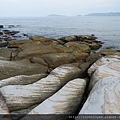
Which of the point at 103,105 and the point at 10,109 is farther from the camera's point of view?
the point at 10,109

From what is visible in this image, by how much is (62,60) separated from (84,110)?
15.0 feet

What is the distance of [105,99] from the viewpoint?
352 centimetres

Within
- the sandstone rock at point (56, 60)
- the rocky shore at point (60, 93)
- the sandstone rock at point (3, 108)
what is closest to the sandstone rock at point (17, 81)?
the rocky shore at point (60, 93)

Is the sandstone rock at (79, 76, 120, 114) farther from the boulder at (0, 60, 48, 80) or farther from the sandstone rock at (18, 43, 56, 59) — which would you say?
the sandstone rock at (18, 43, 56, 59)

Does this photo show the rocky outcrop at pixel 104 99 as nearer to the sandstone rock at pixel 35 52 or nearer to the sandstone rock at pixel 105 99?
the sandstone rock at pixel 105 99

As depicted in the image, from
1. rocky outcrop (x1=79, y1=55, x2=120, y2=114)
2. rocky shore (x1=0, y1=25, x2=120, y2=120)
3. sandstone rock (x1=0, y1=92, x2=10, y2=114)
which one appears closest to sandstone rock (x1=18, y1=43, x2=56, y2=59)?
rocky shore (x1=0, y1=25, x2=120, y2=120)

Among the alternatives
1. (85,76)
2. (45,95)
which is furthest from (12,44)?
(45,95)

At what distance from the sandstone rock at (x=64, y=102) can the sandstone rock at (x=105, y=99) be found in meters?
0.42

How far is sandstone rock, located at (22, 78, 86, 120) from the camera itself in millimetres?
3576

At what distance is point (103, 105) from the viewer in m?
3.32

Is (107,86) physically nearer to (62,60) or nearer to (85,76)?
(85,76)

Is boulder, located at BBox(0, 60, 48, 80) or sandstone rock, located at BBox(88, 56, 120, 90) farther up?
sandstone rock, located at BBox(88, 56, 120, 90)

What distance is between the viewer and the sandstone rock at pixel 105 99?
10.6ft

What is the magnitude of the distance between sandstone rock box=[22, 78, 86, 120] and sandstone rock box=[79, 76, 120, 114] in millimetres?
420
